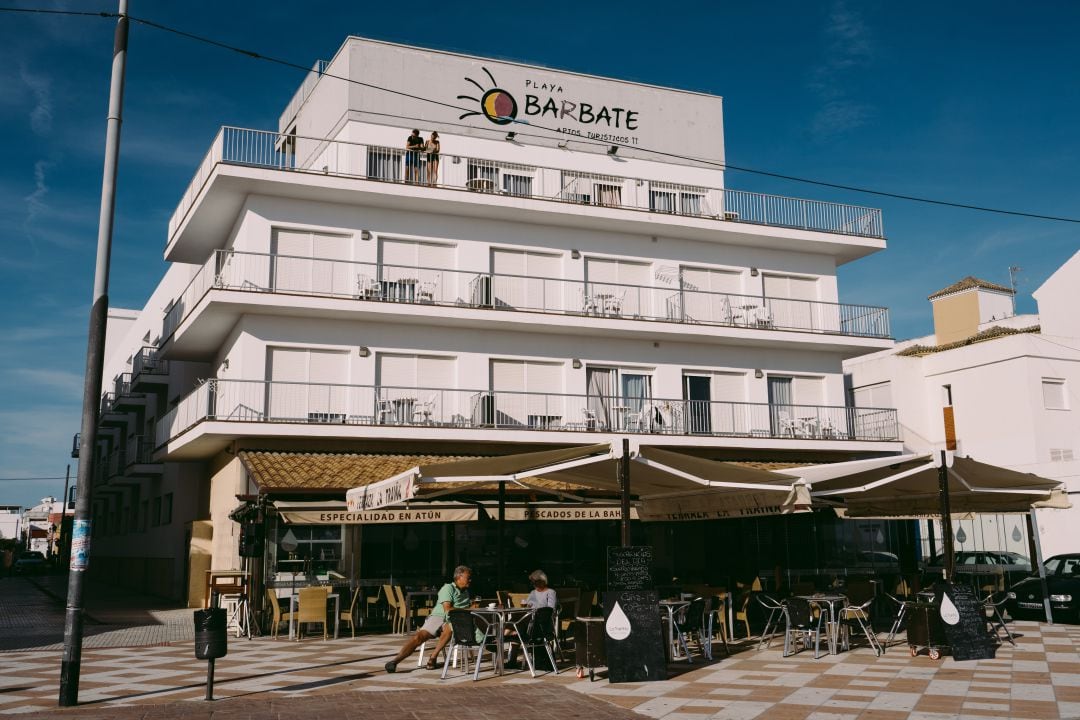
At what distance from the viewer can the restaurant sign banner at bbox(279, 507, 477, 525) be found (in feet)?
56.1

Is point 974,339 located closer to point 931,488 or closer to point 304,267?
point 931,488

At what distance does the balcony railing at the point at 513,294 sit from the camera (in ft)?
77.9

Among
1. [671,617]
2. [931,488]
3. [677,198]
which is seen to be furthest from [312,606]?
[677,198]

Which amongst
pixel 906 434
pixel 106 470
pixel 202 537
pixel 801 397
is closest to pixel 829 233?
pixel 801 397

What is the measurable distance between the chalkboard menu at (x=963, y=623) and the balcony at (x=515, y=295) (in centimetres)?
1367

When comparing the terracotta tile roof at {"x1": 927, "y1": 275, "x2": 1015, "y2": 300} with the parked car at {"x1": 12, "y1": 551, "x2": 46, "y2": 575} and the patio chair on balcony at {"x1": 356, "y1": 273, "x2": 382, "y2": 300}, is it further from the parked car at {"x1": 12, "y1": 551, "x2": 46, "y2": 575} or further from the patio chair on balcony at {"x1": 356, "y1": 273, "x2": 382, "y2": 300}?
the parked car at {"x1": 12, "y1": 551, "x2": 46, "y2": 575}

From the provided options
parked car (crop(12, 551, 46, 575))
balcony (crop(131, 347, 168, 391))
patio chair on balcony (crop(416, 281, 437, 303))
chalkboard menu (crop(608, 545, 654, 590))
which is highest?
patio chair on balcony (crop(416, 281, 437, 303))

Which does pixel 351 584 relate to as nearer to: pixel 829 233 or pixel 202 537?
pixel 202 537

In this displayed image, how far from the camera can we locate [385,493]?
12.8 m

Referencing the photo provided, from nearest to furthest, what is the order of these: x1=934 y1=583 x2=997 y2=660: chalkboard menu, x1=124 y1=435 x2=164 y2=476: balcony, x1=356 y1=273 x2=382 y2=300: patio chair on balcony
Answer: x1=934 y1=583 x2=997 y2=660: chalkboard menu < x1=356 y1=273 x2=382 y2=300: patio chair on balcony < x1=124 y1=435 x2=164 y2=476: balcony

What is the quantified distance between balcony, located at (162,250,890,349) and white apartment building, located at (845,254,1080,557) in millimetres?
7534

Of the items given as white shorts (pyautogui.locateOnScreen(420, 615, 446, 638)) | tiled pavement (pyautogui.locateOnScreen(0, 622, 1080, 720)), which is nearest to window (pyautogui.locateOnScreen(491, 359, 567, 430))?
tiled pavement (pyautogui.locateOnScreen(0, 622, 1080, 720))

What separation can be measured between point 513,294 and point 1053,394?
20124 mm

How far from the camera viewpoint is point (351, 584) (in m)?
20.4
